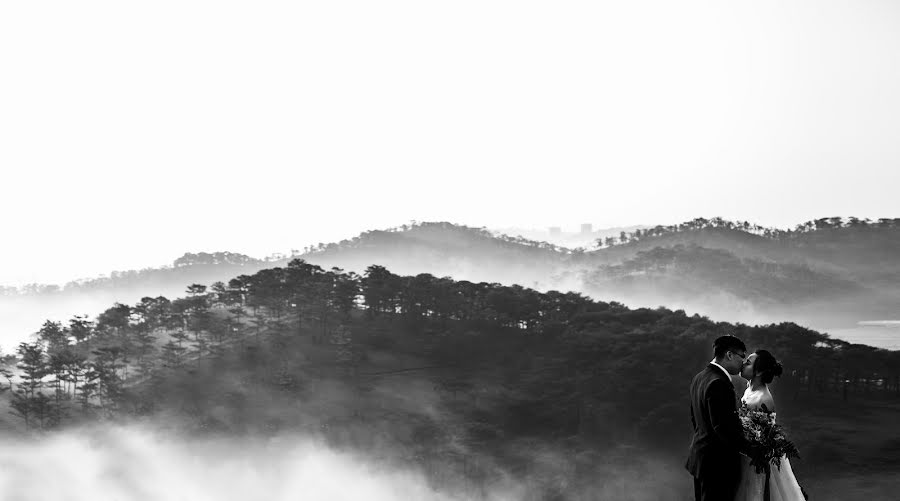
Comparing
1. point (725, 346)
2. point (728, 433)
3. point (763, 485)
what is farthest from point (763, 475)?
point (725, 346)

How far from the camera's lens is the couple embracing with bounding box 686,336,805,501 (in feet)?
41.2

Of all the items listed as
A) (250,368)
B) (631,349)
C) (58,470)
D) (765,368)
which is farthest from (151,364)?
(765,368)

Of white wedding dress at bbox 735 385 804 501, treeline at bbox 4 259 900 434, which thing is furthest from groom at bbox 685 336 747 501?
treeline at bbox 4 259 900 434

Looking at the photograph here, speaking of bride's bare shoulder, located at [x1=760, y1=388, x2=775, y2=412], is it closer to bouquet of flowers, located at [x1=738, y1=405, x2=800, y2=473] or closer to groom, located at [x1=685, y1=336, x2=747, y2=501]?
bouquet of flowers, located at [x1=738, y1=405, x2=800, y2=473]

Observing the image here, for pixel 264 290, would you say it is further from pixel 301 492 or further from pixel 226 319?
pixel 301 492

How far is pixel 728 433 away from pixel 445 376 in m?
152

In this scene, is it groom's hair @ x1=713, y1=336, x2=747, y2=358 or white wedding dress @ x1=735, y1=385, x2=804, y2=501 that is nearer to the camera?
groom's hair @ x1=713, y1=336, x2=747, y2=358

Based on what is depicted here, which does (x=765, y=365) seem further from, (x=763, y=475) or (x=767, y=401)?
(x=763, y=475)

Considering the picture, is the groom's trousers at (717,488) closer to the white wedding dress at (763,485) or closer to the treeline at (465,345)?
the white wedding dress at (763,485)

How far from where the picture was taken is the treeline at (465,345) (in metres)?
148

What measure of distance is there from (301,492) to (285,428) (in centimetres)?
1333

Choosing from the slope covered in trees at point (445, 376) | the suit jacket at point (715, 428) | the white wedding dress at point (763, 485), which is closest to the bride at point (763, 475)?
the white wedding dress at point (763, 485)

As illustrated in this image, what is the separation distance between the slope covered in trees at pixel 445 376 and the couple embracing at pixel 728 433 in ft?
382

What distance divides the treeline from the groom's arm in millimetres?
132350
